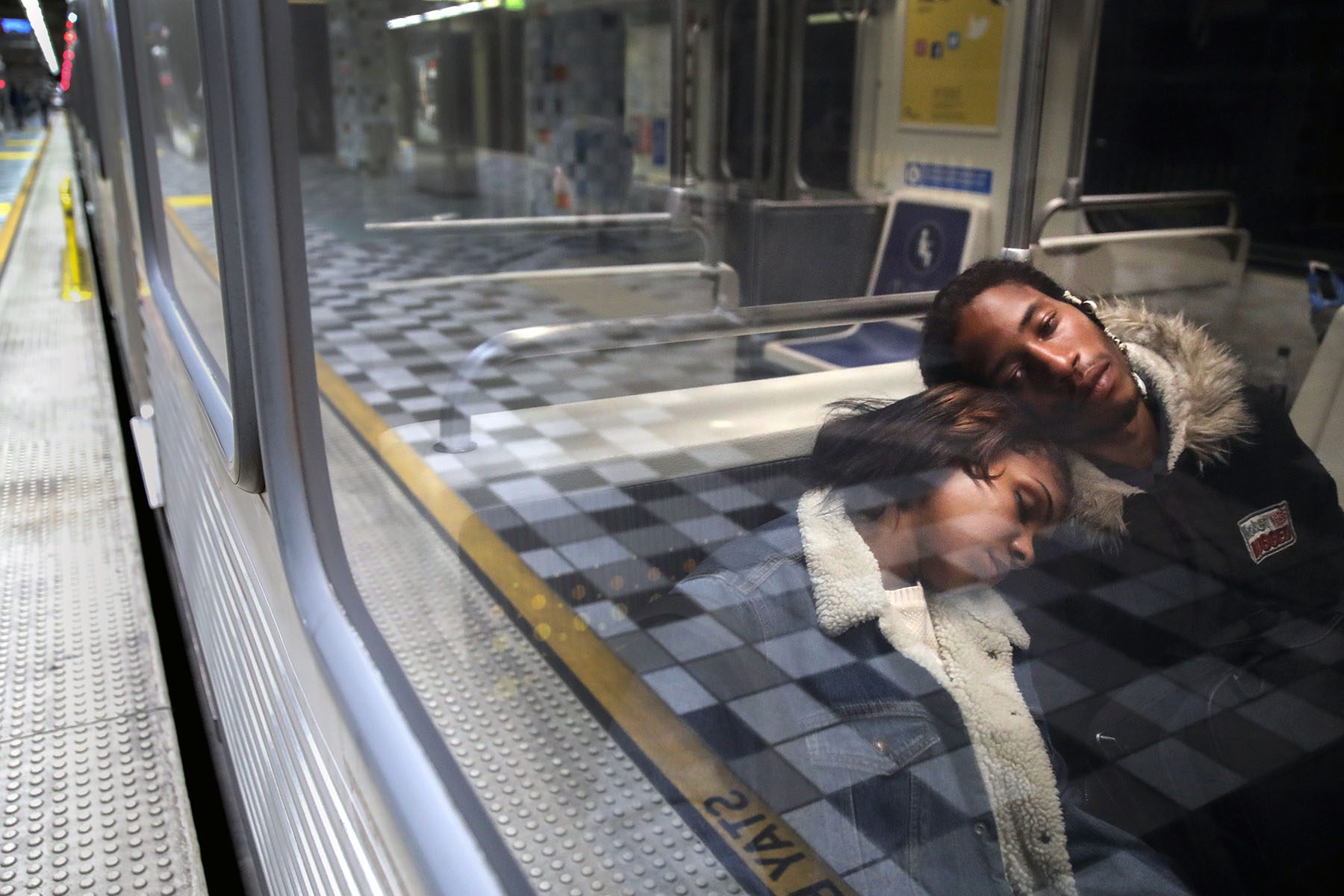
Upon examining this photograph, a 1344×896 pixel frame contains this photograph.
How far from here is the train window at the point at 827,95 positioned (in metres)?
3.73

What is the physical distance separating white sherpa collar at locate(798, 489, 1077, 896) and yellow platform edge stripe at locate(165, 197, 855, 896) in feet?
0.69

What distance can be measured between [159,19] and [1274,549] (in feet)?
5.52

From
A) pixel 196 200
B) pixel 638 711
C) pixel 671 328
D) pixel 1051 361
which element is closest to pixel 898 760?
pixel 1051 361

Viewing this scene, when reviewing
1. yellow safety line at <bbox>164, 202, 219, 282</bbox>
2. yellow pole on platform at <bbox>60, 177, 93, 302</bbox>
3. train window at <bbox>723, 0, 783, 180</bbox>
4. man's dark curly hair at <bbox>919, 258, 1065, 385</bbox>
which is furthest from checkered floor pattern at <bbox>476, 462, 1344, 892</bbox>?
yellow pole on platform at <bbox>60, 177, 93, 302</bbox>

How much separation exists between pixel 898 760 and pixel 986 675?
94mm

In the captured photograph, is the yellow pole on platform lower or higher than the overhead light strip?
lower

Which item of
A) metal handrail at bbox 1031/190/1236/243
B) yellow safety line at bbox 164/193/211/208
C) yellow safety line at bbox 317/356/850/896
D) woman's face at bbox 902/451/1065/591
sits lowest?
yellow safety line at bbox 317/356/850/896

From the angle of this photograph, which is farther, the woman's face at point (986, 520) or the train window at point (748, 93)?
the train window at point (748, 93)

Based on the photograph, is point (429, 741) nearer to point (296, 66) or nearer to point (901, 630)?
point (901, 630)

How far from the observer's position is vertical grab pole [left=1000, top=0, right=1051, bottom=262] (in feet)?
4.23

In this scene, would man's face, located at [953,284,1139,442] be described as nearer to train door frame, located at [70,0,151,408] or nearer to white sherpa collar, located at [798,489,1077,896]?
white sherpa collar, located at [798,489,1077,896]

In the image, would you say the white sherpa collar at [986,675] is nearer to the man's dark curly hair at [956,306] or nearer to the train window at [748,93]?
the man's dark curly hair at [956,306]

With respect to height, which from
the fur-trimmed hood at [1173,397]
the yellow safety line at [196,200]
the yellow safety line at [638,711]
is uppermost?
the yellow safety line at [196,200]

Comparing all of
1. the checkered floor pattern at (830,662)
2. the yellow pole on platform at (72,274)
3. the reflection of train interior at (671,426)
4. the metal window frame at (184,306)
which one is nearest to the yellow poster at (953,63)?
the reflection of train interior at (671,426)
